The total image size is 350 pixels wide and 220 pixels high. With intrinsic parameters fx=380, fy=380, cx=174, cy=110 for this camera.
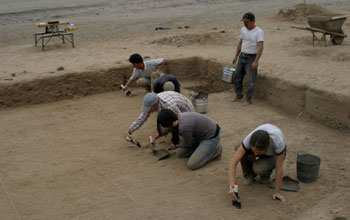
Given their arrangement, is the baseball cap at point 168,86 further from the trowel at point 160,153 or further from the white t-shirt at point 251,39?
the white t-shirt at point 251,39

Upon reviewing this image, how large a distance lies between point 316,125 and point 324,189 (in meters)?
2.32

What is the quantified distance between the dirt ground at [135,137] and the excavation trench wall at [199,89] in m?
0.05

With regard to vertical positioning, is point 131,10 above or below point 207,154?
above

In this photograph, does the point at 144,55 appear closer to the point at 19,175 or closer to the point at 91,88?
the point at 91,88

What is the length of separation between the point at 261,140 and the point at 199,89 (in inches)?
232

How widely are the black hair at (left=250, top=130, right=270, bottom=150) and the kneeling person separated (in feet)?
4.01

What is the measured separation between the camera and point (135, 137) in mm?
6910

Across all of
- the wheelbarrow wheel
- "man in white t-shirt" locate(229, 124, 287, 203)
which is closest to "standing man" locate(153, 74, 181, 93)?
"man in white t-shirt" locate(229, 124, 287, 203)

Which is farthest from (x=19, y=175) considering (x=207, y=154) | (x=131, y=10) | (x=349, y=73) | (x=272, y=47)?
(x=131, y=10)

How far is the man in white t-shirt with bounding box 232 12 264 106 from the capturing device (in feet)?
24.1

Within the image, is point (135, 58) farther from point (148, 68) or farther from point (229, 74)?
point (229, 74)

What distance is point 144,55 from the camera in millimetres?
10539

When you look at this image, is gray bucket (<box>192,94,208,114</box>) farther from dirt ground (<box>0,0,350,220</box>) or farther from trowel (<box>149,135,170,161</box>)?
trowel (<box>149,135,170,161</box>)

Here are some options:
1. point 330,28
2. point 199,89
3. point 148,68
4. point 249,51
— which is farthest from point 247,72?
point 330,28
